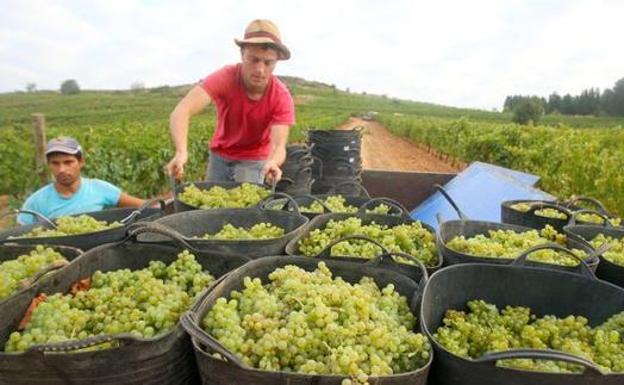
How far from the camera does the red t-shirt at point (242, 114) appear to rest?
13.7ft

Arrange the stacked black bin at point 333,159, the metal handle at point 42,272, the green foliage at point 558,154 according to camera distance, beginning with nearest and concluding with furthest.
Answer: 1. the metal handle at point 42,272
2. the stacked black bin at point 333,159
3. the green foliage at point 558,154

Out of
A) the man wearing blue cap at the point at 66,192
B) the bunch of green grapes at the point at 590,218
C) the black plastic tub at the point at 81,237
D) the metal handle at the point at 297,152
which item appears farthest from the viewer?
the metal handle at the point at 297,152

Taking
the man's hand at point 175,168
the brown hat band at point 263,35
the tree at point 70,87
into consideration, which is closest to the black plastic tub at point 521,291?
the man's hand at point 175,168

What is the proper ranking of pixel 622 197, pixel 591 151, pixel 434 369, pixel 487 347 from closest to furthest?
pixel 434 369
pixel 487 347
pixel 622 197
pixel 591 151

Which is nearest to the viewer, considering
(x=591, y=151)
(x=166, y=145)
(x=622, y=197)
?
(x=622, y=197)

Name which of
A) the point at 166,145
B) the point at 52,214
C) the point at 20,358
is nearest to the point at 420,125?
the point at 166,145

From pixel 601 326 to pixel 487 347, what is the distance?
1.57 ft

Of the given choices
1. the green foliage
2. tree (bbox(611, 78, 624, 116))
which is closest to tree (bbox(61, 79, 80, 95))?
the green foliage

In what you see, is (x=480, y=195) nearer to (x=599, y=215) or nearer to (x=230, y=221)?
(x=599, y=215)

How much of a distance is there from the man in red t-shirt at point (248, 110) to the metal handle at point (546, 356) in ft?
7.08

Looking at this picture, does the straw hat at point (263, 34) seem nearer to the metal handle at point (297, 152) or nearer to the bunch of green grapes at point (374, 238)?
the metal handle at point (297, 152)

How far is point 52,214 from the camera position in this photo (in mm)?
3850

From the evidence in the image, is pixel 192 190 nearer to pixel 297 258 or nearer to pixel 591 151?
pixel 297 258

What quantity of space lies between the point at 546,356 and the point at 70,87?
371 feet
